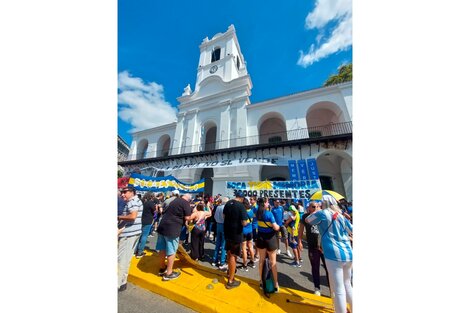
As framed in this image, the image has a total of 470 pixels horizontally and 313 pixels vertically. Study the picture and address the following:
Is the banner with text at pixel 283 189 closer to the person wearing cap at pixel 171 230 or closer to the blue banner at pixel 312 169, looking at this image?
the blue banner at pixel 312 169

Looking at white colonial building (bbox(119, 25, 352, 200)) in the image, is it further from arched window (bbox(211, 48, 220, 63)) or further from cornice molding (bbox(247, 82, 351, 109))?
arched window (bbox(211, 48, 220, 63))

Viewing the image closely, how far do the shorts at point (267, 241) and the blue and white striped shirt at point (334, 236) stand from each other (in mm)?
819

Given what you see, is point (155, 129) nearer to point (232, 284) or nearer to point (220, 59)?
point (220, 59)

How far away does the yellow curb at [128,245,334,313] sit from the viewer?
2348 mm

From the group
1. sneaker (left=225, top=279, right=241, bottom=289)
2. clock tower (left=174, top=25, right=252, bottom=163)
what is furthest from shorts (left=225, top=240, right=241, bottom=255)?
clock tower (left=174, top=25, right=252, bottom=163)

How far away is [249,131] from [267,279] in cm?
1147

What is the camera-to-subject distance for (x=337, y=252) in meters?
2.05

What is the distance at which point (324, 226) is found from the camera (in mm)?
2232

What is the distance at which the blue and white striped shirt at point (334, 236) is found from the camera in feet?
6.72

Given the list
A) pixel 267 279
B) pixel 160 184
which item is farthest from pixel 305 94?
pixel 267 279

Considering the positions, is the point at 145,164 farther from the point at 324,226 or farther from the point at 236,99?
the point at 324,226

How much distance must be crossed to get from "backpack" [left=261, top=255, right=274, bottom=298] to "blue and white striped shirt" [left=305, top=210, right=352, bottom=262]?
0.98 meters

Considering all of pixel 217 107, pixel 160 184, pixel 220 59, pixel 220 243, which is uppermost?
pixel 220 59
